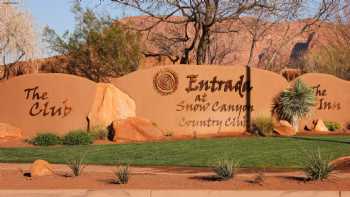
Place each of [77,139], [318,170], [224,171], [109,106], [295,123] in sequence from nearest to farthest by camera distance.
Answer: [318,170] → [224,171] → [77,139] → [109,106] → [295,123]

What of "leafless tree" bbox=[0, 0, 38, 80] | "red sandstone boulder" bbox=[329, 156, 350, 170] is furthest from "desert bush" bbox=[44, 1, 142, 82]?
"red sandstone boulder" bbox=[329, 156, 350, 170]

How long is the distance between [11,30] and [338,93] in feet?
60.2

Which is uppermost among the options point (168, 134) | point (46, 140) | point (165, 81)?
point (165, 81)

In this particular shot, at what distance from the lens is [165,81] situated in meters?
26.8

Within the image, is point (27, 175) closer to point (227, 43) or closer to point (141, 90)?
point (141, 90)

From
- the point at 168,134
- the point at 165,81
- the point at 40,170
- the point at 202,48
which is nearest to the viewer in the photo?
the point at 40,170

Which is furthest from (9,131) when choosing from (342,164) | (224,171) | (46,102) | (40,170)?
(224,171)

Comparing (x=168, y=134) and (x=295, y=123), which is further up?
(x=295, y=123)

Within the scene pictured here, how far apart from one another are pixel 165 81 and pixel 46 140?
628 cm

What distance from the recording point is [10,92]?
25.5 metres

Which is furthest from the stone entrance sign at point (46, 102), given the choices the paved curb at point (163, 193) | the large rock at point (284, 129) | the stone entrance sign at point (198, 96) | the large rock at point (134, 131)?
the paved curb at point (163, 193)

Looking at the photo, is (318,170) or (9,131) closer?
(318,170)

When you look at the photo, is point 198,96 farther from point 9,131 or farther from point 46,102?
point 9,131

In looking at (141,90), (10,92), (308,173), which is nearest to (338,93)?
(141,90)
